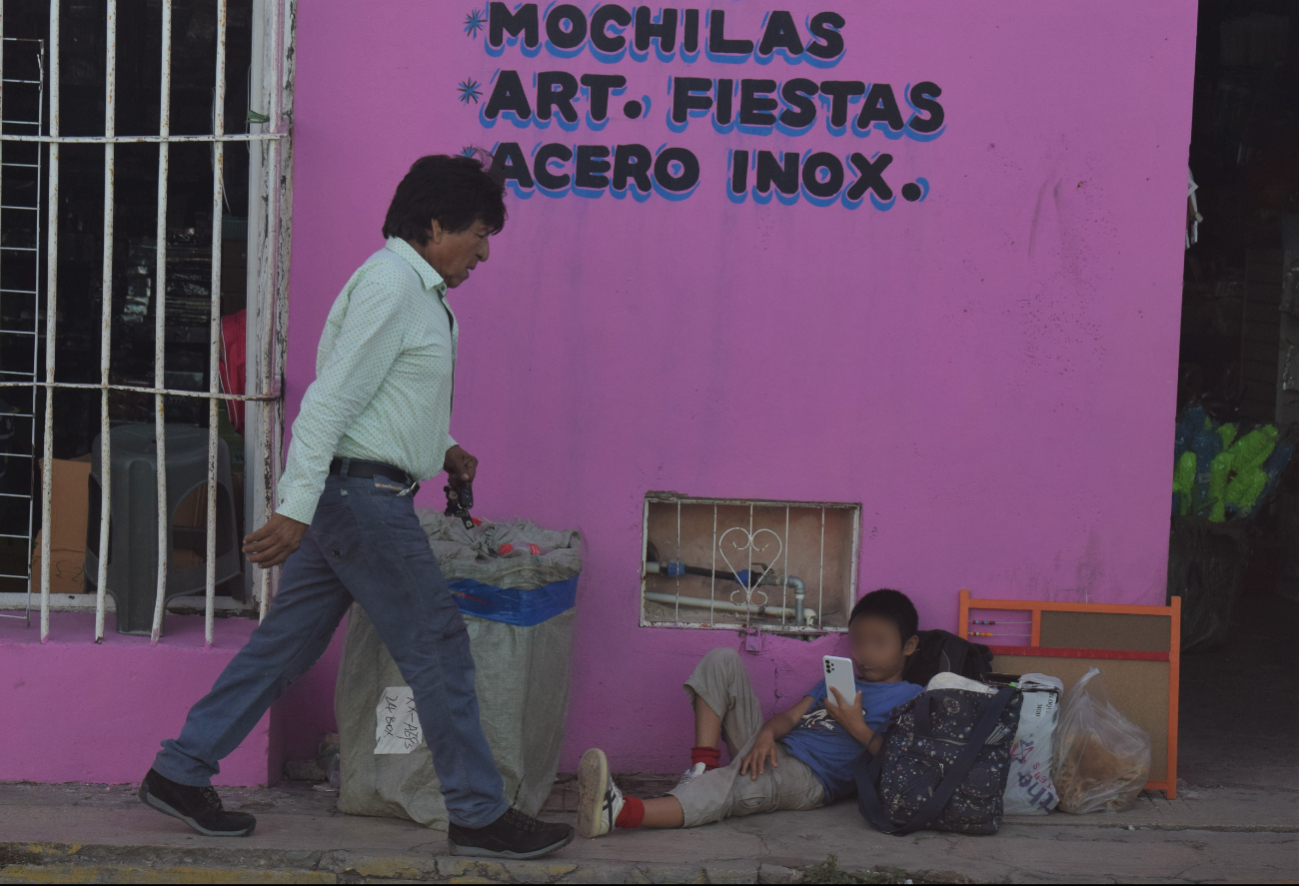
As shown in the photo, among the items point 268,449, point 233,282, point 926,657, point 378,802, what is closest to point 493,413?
point 268,449

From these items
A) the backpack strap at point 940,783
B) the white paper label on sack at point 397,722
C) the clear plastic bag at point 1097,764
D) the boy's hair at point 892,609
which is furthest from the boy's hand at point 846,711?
the white paper label on sack at point 397,722

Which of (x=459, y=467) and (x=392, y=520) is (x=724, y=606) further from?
(x=392, y=520)

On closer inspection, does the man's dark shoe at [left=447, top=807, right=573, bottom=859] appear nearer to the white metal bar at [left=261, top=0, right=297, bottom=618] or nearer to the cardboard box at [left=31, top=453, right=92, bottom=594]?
the white metal bar at [left=261, top=0, right=297, bottom=618]

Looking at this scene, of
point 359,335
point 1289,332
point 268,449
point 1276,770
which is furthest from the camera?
point 1289,332

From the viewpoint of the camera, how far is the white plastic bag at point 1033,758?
398 centimetres

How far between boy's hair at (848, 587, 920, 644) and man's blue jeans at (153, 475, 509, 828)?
1.33 m

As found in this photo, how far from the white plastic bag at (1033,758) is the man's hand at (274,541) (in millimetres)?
2243

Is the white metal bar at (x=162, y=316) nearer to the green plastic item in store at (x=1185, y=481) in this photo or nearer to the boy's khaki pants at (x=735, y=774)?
the boy's khaki pants at (x=735, y=774)

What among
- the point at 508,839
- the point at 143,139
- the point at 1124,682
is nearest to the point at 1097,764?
the point at 1124,682

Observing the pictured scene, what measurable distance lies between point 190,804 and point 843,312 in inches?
94.4

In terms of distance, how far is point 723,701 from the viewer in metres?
4.02

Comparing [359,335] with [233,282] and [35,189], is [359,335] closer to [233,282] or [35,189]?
[233,282]

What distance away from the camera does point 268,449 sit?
407cm

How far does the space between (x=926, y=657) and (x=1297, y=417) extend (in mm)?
4058
